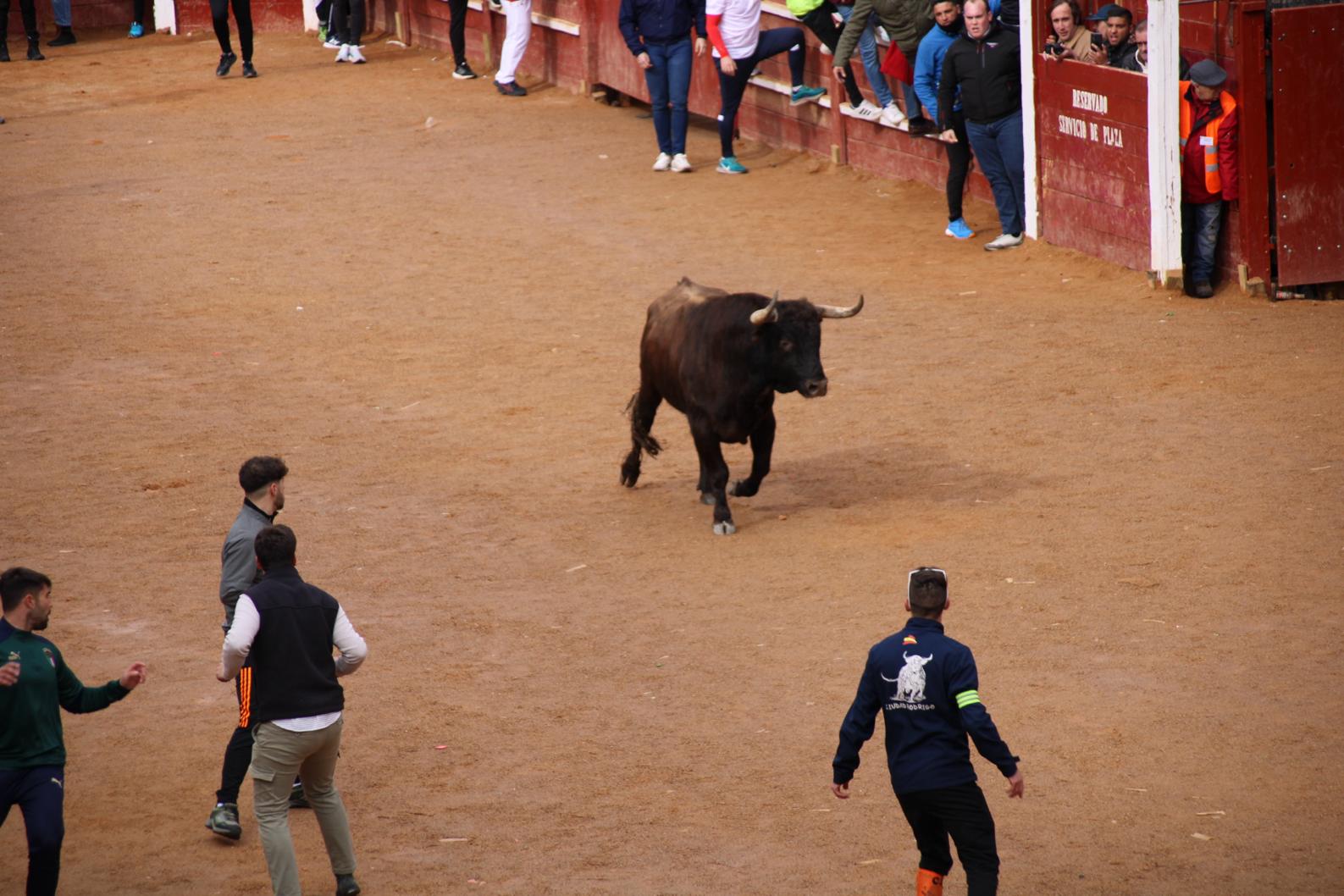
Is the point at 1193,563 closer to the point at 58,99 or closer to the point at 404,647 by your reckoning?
the point at 404,647

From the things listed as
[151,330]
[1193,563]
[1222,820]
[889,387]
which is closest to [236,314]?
[151,330]

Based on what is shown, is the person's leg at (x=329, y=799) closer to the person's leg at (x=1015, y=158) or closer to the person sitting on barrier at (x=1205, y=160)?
the person sitting on barrier at (x=1205, y=160)

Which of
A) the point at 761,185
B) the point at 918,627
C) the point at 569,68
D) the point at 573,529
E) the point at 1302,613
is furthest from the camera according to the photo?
the point at 569,68

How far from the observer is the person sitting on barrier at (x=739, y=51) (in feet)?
63.6

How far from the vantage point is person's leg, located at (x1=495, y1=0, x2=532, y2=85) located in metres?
24.2

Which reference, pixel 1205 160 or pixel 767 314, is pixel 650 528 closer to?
pixel 767 314

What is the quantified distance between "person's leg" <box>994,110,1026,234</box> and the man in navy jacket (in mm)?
11548

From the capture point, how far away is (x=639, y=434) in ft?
38.5

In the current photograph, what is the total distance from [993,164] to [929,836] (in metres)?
11.8

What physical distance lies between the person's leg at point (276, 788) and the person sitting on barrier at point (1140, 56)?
1131 cm

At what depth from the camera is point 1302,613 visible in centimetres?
896

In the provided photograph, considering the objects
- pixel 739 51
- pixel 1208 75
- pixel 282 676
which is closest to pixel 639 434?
pixel 282 676

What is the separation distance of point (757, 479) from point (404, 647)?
295 cm

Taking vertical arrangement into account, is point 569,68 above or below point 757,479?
above
